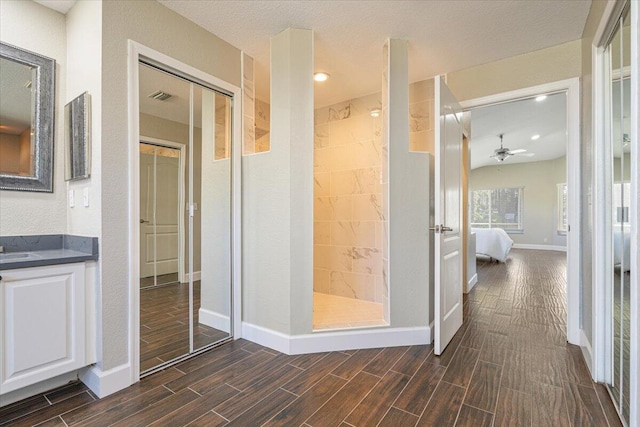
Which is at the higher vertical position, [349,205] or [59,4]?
[59,4]

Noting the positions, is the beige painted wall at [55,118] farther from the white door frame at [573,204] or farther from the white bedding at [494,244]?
the white bedding at [494,244]

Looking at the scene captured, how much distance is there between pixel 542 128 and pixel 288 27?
6.33m

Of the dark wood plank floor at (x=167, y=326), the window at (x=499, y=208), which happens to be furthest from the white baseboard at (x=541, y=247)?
the dark wood plank floor at (x=167, y=326)

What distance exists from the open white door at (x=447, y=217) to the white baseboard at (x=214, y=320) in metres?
1.76

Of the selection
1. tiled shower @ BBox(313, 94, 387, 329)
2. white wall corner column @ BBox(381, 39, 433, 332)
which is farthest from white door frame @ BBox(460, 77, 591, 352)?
tiled shower @ BBox(313, 94, 387, 329)

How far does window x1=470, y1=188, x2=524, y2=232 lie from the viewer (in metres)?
9.82

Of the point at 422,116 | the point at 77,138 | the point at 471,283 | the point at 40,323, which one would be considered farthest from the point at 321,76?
the point at 471,283

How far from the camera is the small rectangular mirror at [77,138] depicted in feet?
6.14

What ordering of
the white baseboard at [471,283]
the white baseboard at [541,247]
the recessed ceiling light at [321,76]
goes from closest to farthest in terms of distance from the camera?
the recessed ceiling light at [321,76], the white baseboard at [471,283], the white baseboard at [541,247]

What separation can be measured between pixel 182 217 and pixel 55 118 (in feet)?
3.54

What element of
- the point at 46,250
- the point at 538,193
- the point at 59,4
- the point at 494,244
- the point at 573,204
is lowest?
the point at 494,244

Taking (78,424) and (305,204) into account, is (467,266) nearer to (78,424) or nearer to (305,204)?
(305,204)

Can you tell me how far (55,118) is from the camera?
210 centimetres

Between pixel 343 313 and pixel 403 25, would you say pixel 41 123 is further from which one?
pixel 343 313
